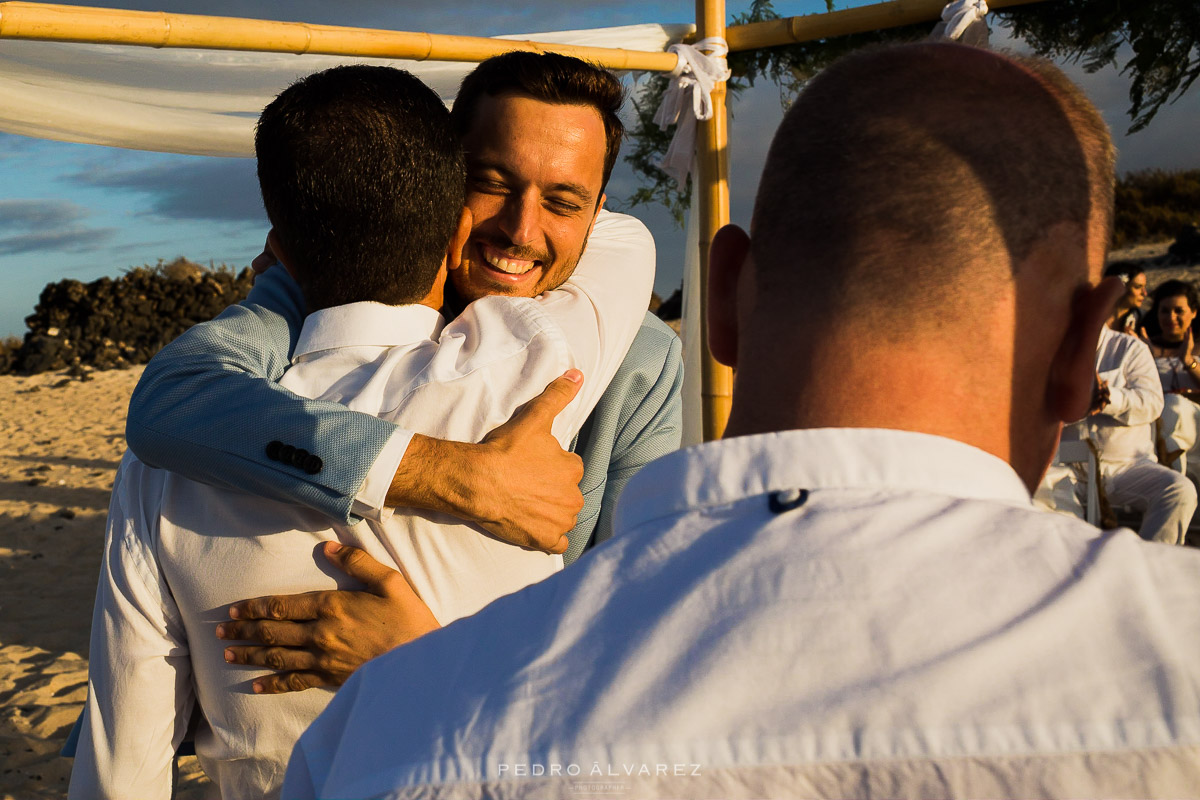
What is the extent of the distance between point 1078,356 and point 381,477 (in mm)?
941

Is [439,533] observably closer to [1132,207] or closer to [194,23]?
[194,23]

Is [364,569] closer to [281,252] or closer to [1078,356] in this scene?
[281,252]

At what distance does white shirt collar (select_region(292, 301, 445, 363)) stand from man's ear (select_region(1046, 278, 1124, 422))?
102cm

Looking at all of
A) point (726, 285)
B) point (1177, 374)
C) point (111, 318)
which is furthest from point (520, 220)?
point (111, 318)

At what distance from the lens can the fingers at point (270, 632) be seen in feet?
4.66

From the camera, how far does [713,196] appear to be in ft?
14.5

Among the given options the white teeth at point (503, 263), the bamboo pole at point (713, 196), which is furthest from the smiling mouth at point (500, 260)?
the bamboo pole at point (713, 196)

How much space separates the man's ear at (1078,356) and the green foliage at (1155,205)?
23.6m

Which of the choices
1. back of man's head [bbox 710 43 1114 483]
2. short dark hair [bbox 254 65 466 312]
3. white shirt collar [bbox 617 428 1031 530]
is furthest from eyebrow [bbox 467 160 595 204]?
white shirt collar [bbox 617 428 1031 530]

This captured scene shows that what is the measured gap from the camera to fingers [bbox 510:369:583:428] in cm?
158

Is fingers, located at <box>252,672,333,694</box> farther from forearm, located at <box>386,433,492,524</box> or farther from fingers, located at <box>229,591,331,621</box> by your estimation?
forearm, located at <box>386,433,492,524</box>

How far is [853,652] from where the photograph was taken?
67cm

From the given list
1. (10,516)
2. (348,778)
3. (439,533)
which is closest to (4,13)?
(439,533)

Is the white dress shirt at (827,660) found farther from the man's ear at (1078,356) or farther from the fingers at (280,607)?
the fingers at (280,607)
